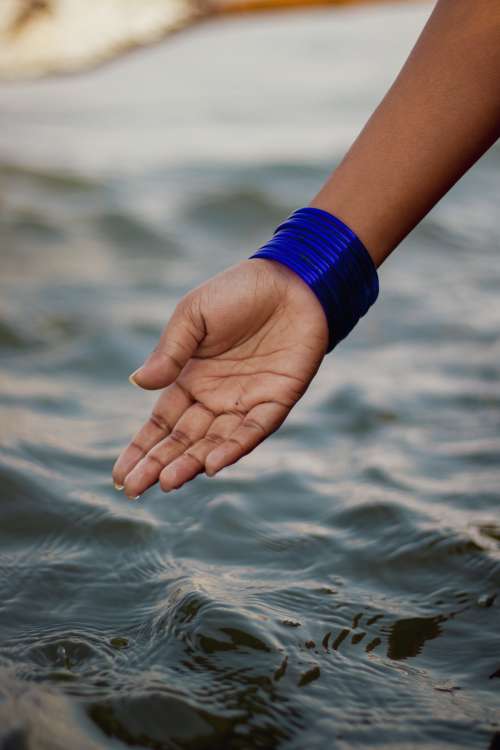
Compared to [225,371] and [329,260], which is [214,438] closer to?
[225,371]

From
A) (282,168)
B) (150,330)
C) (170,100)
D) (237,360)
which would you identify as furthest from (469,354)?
(170,100)

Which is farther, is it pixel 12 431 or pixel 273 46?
pixel 273 46

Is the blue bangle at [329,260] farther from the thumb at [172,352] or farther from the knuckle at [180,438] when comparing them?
the knuckle at [180,438]

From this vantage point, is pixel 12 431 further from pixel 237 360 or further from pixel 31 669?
pixel 31 669

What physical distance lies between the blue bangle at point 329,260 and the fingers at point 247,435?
0.22 m

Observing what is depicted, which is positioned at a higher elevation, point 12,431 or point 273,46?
point 273,46

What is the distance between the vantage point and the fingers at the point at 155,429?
200 centimetres

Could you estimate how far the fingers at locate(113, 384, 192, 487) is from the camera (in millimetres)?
1996

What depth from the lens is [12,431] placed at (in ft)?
9.06

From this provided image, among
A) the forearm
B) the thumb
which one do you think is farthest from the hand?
the forearm

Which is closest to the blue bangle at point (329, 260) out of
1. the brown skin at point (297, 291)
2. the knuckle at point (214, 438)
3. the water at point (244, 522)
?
the brown skin at point (297, 291)

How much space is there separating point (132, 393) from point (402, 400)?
93 centimetres

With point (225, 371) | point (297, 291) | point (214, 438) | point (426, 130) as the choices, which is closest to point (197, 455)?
point (214, 438)

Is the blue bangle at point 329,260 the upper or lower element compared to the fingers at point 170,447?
upper
